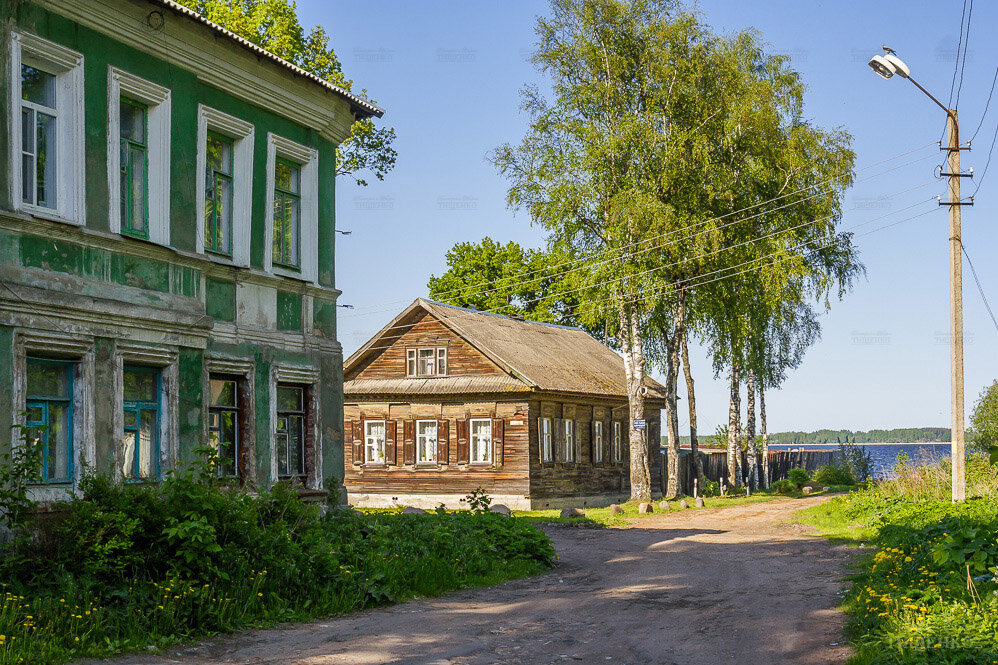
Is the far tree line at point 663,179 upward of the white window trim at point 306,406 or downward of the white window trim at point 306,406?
upward

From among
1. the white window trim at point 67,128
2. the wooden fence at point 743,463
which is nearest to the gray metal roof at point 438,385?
the wooden fence at point 743,463

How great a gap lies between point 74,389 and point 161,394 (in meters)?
1.47

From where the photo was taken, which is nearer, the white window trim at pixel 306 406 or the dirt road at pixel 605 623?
the dirt road at pixel 605 623

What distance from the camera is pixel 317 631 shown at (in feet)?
35.2

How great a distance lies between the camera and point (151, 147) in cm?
1362

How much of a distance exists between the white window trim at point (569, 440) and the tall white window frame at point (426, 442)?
4.55m

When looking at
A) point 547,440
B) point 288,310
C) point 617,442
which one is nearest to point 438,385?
point 547,440

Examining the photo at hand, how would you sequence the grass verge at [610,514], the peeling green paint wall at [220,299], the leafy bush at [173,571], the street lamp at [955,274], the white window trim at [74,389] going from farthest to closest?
the grass verge at [610,514], the street lamp at [955,274], the peeling green paint wall at [220,299], the white window trim at [74,389], the leafy bush at [173,571]

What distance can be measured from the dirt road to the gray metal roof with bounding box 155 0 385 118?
26.1 ft

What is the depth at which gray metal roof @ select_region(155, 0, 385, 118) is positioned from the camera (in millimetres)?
13430

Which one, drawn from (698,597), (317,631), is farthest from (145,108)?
(698,597)

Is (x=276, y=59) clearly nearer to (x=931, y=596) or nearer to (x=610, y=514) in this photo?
(x=931, y=596)

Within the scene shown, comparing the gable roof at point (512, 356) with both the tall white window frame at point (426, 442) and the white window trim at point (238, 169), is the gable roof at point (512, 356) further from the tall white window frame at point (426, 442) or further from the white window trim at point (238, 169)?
the white window trim at point (238, 169)

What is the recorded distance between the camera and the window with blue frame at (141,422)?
12906 millimetres
